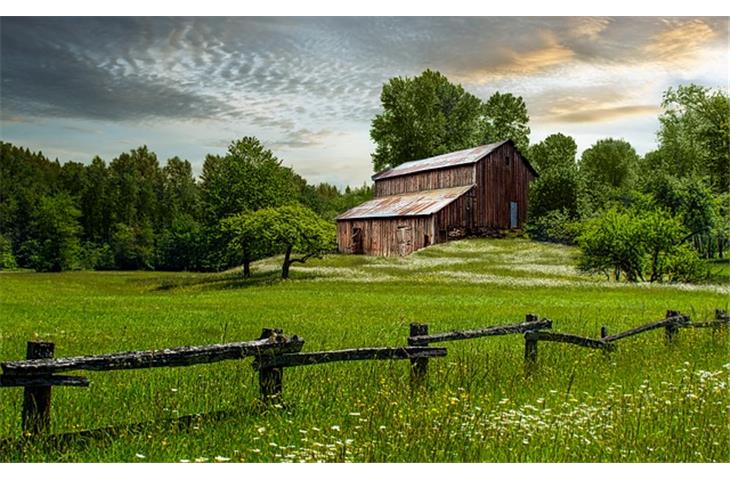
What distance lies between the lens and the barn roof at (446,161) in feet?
160

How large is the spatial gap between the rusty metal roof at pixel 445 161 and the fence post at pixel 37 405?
43.1m

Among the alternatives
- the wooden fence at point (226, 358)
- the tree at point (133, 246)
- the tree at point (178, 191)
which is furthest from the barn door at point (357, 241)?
the wooden fence at point (226, 358)

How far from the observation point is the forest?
1947 cm

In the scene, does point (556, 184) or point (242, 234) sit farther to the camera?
point (556, 184)

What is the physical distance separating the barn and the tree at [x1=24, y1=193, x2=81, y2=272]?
25055 millimetres

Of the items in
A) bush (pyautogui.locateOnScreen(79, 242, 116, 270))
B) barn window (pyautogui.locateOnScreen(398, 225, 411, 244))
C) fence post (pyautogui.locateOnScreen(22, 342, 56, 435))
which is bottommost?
fence post (pyautogui.locateOnScreen(22, 342, 56, 435))

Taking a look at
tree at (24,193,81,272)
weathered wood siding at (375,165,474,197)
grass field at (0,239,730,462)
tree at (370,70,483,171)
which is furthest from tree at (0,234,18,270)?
weathered wood siding at (375,165,474,197)

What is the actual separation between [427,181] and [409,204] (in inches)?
154

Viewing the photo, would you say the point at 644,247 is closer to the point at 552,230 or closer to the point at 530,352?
the point at 552,230

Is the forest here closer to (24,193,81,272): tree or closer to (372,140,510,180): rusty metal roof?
(24,193,81,272): tree

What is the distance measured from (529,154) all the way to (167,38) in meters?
45.0

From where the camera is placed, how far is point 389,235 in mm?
47188

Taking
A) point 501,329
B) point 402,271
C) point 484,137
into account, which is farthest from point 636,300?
point 484,137

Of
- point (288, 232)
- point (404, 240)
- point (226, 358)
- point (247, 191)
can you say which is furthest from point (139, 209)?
point (404, 240)
